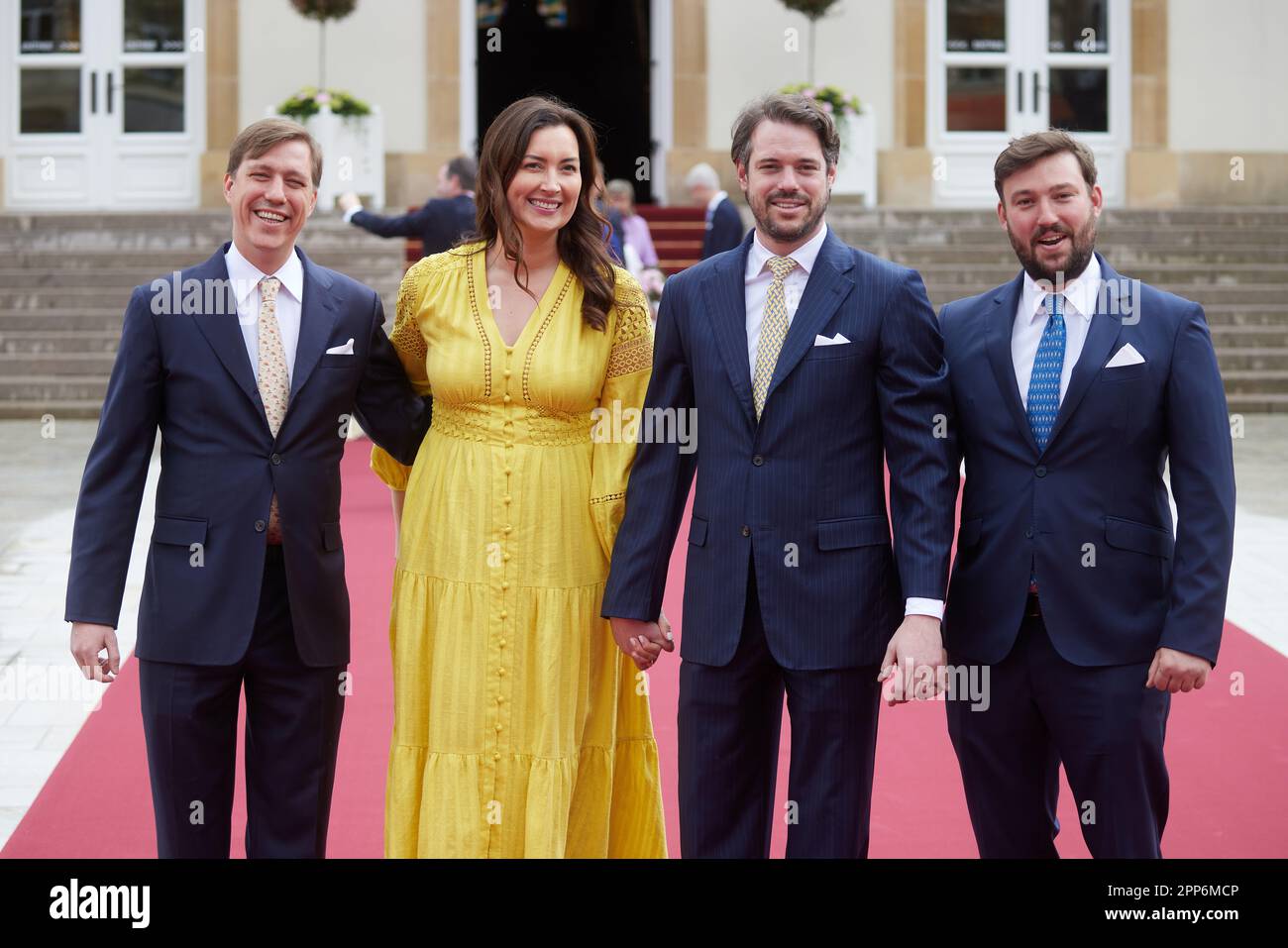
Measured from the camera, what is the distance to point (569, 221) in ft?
11.7

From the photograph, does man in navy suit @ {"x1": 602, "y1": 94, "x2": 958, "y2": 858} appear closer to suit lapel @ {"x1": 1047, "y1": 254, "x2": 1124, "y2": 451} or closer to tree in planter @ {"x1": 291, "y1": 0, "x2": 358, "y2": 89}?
suit lapel @ {"x1": 1047, "y1": 254, "x2": 1124, "y2": 451}

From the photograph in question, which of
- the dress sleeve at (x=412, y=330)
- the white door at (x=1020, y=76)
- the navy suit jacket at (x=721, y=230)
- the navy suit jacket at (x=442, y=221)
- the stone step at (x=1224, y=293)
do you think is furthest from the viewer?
the white door at (x=1020, y=76)

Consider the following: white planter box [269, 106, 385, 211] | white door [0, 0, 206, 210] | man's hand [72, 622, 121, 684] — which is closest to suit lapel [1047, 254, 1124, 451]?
man's hand [72, 622, 121, 684]

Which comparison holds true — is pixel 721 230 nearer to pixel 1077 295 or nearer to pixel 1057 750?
pixel 1077 295

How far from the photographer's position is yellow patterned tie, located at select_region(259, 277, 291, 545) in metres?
3.36

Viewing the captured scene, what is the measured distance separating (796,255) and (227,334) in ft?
3.84

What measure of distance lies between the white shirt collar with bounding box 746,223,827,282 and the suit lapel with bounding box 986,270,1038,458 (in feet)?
1.25

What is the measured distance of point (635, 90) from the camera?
71.2 feet

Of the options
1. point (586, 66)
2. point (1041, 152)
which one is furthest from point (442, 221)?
point (586, 66)

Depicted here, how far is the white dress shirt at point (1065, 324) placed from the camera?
129 inches

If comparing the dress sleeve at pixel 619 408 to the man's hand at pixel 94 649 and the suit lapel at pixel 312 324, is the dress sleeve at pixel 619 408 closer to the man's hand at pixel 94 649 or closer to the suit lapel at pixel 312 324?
the suit lapel at pixel 312 324

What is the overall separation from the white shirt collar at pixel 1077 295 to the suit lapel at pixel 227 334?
159 cm

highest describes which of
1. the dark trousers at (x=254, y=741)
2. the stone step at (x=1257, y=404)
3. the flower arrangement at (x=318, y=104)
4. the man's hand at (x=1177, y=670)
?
the flower arrangement at (x=318, y=104)

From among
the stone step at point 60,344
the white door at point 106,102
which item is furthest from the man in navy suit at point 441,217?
the white door at point 106,102
